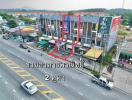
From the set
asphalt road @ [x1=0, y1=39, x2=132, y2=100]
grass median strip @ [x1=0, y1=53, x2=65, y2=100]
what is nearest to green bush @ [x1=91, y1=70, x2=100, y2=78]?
asphalt road @ [x1=0, y1=39, x2=132, y2=100]

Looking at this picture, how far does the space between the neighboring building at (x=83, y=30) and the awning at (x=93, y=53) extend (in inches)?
57.3

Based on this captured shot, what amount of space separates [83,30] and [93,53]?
9.89 m

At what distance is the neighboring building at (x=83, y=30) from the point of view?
44594 mm

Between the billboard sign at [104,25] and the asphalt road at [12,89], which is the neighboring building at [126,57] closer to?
the billboard sign at [104,25]

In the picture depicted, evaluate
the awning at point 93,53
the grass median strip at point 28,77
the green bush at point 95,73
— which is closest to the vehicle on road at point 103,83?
the green bush at point 95,73

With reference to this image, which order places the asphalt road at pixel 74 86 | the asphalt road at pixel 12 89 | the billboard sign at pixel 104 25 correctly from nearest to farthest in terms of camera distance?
the asphalt road at pixel 12 89 < the asphalt road at pixel 74 86 < the billboard sign at pixel 104 25

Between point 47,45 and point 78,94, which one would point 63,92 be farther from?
point 47,45

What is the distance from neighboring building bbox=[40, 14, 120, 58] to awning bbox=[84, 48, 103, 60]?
1.46 m

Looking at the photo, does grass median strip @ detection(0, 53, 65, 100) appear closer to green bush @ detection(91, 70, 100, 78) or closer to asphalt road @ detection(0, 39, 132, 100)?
asphalt road @ detection(0, 39, 132, 100)

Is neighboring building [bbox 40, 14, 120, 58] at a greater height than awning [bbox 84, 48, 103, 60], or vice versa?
neighboring building [bbox 40, 14, 120, 58]

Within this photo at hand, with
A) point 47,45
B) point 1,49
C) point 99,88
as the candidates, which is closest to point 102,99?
point 99,88

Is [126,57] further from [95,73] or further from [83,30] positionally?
[83,30]

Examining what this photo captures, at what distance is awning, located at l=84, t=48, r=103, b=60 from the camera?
43312 mm

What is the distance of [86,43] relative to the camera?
49.9 m
